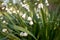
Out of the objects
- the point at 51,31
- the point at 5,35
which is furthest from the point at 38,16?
the point at 5,35

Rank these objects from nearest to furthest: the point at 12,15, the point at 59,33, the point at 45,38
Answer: the point at 59,33 < the point at 45,38 < the point at 12,15

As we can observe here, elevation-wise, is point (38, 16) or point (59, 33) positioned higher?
point (38, 16)

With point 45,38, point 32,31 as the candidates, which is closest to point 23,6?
point 32,31

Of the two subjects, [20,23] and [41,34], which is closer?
[41,34]

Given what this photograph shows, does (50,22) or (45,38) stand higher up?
(50,22)

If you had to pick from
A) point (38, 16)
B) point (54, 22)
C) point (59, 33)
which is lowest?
point (59, 33)

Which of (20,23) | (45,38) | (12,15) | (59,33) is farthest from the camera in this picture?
(12,15)

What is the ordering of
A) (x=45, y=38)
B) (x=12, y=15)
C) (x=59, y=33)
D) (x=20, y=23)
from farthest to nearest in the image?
(x=12, y=15) < (x=20, y=23) < (x=45, y=38) < (x=59, y=33)

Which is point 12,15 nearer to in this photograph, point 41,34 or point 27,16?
point 27,16

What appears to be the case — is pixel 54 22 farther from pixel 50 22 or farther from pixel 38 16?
pixel 38 16
